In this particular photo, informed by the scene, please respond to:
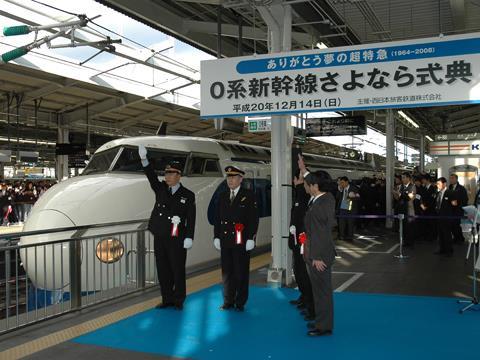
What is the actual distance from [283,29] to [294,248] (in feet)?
10.1

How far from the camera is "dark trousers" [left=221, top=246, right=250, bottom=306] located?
5.66 m

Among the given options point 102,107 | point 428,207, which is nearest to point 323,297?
point 428,207

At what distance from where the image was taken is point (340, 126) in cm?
1644

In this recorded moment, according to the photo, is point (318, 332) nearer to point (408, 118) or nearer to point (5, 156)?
point (5, 156)

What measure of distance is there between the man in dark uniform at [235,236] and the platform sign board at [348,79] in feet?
3.59

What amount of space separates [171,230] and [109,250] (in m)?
1.30

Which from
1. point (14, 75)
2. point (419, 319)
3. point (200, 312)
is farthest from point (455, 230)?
point (14, 75)

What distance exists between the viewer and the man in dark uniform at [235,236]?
18.5 feet

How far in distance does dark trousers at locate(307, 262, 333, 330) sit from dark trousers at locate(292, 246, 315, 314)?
0.48 m

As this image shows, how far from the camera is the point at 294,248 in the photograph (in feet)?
18.6

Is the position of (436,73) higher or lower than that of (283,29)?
lower

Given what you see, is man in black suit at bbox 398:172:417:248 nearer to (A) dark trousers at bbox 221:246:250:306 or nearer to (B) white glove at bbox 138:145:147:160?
(A) dark trousers at bbox 221:246:250:306

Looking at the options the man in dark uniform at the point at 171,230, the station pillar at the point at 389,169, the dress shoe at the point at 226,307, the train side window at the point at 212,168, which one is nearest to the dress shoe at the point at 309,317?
the dress shoe at the point at 226,307

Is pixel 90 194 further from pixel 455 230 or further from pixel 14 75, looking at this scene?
pixel 14 75
